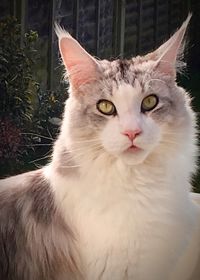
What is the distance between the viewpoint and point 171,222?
1312 millimetres

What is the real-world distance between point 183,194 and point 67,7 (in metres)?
0.57

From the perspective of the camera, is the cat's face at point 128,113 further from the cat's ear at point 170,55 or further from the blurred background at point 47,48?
the blurred background at point 47,48

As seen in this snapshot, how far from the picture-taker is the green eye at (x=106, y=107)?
1265 millimetres

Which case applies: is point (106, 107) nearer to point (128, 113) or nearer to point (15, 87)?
point (128, 113)

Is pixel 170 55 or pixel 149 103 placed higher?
pixel 170 55

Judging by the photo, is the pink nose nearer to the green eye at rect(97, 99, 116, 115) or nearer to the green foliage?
the green eye at rect(97, 99, 116, 115)

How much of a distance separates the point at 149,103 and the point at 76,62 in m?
0.18

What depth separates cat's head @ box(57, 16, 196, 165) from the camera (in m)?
1.24

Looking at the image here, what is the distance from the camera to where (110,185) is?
1301 millimetres

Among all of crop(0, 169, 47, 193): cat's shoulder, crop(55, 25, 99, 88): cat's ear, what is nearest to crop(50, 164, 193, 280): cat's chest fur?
crop(0, 169, 47, 193): cat's shoulder

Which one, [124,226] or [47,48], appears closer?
[124,226]

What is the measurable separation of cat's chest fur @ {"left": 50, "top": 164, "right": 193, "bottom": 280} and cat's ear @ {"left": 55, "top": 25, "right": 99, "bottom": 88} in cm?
22

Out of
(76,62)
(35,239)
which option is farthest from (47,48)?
(35,239)

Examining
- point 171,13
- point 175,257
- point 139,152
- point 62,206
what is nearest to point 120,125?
point 139,152
